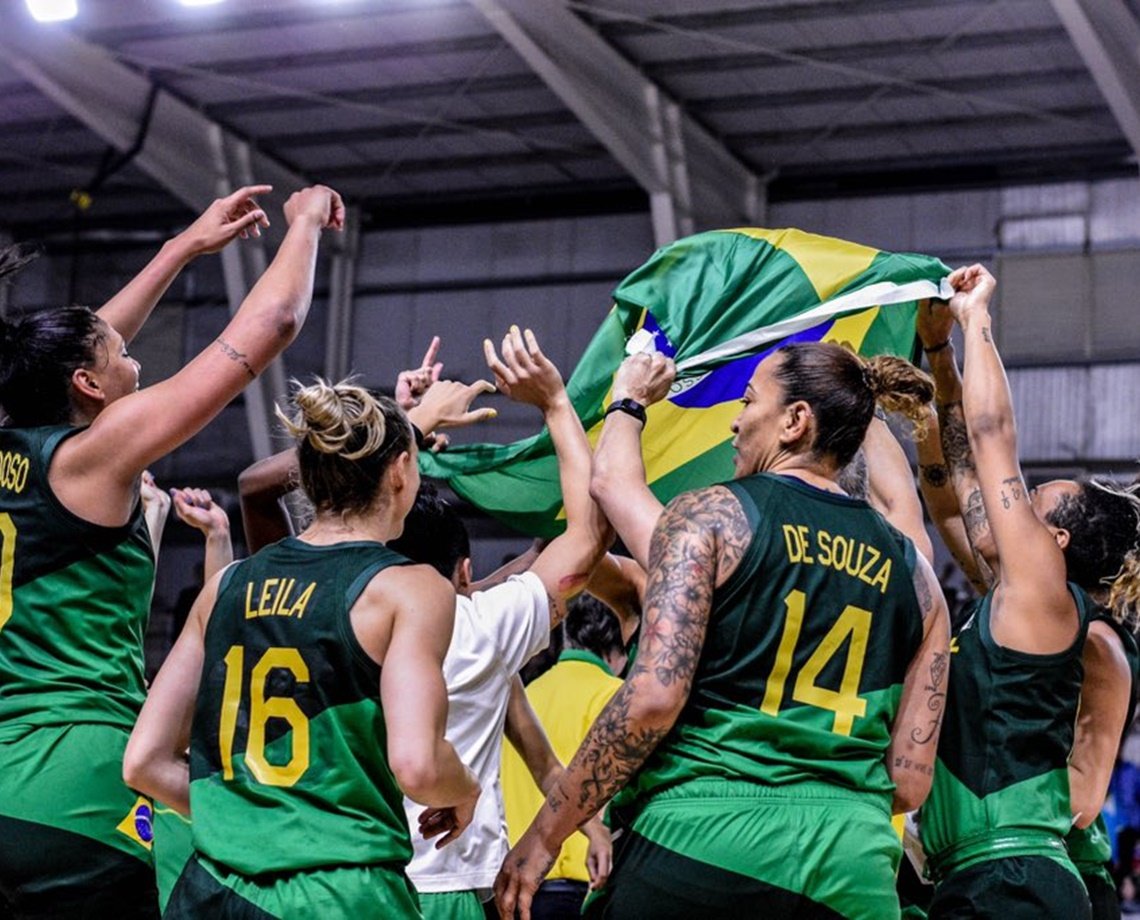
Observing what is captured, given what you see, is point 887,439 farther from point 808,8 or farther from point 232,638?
point 808,8

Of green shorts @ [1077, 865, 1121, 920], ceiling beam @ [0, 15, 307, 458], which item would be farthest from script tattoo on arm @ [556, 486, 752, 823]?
ceiling beam @ [0, 15, 307, 458]

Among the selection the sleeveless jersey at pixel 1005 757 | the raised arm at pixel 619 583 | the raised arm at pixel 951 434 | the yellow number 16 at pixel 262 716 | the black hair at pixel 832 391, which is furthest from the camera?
the raised arm at pixel 619 583

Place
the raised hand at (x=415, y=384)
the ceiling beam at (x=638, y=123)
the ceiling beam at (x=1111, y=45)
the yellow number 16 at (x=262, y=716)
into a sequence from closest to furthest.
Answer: the yellow number 16 at (x=262, y=716) < the raised hand at (x=415, y=384) < the ceiling beam at (x=1111, y=45) < the ceiling beam at (x=638, y=123)

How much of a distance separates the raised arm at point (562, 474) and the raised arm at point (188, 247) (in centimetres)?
80

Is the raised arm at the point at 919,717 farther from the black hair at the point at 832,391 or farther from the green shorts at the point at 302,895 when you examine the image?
the green shorts at the point at 302,895

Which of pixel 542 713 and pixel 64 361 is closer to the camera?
pixel 64 361

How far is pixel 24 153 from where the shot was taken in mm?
19781

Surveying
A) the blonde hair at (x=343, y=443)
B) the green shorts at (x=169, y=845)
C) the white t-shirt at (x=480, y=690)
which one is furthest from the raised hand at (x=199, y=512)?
the blonde hair at (x=343, y=443)

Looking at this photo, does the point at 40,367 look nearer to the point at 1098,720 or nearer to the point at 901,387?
the point at 901,387

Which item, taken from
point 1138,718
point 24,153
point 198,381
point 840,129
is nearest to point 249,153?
point 24,153

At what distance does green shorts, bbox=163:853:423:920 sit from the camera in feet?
9.89

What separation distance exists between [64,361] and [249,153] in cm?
1559

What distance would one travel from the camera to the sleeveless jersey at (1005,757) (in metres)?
3.90

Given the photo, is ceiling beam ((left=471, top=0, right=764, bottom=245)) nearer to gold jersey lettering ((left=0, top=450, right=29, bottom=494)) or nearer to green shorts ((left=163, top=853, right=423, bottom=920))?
gold jersey lettering ((left=0, top=450, right=29, bottom=494))
